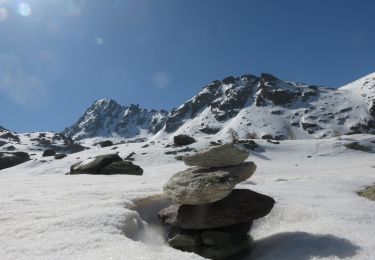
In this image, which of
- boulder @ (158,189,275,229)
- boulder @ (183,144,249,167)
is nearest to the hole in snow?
boulder @ (158,189,275,229)

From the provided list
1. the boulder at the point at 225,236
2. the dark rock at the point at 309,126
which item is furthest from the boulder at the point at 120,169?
the dark rock at the point at 309,126

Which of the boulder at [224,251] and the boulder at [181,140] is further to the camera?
the boulder at [181,140]

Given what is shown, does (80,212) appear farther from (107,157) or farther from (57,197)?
(107,157)

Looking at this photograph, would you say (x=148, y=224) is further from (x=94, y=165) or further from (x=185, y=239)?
(x=94, y=165)

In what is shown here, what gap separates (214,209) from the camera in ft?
46.2

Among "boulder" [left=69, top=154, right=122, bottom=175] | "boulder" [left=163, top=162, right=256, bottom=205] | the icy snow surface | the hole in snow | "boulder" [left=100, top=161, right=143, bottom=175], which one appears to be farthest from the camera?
"boulder" [left=69, top=154, right=122, bottom=175]

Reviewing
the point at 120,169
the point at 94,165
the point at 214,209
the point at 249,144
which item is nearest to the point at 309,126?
the point at 249,144

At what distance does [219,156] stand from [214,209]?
7.00ft

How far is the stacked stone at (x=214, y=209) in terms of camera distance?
13.4m

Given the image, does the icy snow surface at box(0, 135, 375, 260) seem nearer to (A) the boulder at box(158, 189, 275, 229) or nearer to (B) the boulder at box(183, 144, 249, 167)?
(A) the boulder at box(158, 189, 275, 229)

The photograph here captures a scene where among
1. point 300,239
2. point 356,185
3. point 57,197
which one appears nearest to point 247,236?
point 300,239

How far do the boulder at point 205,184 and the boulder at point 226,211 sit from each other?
0.60m

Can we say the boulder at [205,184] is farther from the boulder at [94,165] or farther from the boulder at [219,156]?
the boulder at [94,165]

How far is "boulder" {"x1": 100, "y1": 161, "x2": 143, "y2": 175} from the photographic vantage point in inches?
1425
